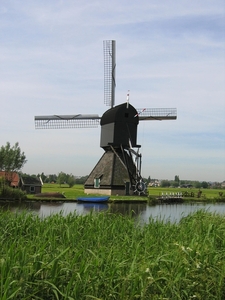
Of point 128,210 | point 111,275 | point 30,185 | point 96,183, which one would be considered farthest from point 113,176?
point 111,275

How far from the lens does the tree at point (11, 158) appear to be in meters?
46.1

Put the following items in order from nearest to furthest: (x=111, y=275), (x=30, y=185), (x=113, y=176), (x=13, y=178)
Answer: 1. (x=111, y=275)
2. (x=113, y=176)
3. (x=30, y=185)
4. (x=13, y=178)

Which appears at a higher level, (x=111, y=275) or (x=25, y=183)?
(x=25, y=183)

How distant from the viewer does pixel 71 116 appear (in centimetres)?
3325

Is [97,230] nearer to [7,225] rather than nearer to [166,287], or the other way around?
[7,225]

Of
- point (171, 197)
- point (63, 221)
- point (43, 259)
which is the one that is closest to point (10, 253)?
point (43, 259)

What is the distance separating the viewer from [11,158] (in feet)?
153

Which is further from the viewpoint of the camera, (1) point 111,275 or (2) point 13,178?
(2) point 13,178

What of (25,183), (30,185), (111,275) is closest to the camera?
(111,275)

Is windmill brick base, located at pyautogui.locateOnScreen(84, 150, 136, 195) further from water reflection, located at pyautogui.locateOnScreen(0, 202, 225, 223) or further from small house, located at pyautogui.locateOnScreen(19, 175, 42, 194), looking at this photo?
small house, located at pyautogui.locateOnScreen(19, 175, 42, 194)

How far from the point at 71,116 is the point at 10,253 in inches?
1157

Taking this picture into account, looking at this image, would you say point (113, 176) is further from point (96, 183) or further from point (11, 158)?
point (11, 158)

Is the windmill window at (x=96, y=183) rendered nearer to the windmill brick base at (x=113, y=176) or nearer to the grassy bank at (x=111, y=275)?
the windmill brick base at (x=113, y=176)

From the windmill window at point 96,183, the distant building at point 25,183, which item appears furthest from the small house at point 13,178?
the windmill window at point 96,183
